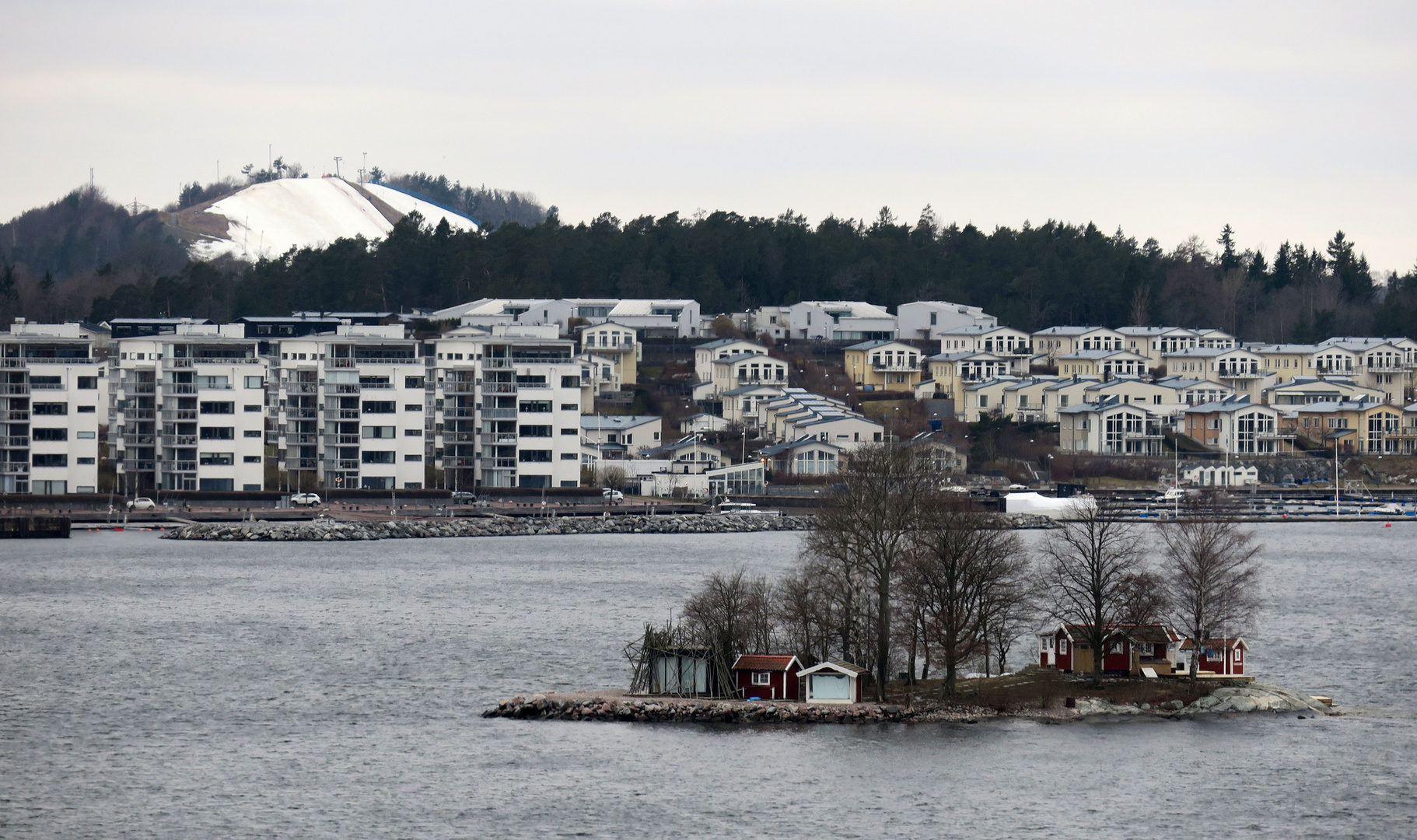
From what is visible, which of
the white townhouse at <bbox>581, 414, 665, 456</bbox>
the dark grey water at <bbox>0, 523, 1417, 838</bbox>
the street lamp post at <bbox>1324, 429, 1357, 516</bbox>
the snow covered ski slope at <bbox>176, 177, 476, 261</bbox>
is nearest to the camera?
the dark grey water at <bbox>0, 523, 1417, 838</bbox>

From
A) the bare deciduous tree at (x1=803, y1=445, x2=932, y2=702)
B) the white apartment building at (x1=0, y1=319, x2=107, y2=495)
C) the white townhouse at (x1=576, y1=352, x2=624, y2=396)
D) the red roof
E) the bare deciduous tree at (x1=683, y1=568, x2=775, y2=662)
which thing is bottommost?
the red roof

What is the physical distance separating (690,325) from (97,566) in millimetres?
40006

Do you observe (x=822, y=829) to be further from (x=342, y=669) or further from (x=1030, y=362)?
(x=1030, y=362)

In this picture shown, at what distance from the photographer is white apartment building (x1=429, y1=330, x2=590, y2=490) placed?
58094 mm

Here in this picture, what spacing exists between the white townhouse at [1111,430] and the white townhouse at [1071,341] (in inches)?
439

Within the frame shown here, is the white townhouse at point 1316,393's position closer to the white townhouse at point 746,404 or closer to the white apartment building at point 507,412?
the white townhouse at point 746,404

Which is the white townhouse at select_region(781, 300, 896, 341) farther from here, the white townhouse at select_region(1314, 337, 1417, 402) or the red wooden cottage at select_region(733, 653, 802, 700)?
the red wooden cottage at select_region(733, 653, 802, 700)

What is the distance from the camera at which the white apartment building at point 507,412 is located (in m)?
58.1

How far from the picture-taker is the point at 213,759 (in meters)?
22.3

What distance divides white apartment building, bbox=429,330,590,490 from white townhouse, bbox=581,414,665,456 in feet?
20.4

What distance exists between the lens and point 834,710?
886 inches

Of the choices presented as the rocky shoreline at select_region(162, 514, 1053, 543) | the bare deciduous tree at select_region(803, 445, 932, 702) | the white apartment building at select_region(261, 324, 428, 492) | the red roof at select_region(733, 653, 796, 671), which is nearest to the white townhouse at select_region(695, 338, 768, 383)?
the rocky shoreline at select_region(162, 514, 1053, 543)

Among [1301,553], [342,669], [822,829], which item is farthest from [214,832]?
[1301,553]

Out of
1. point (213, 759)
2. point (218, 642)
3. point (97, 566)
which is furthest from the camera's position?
point (97, 566)
